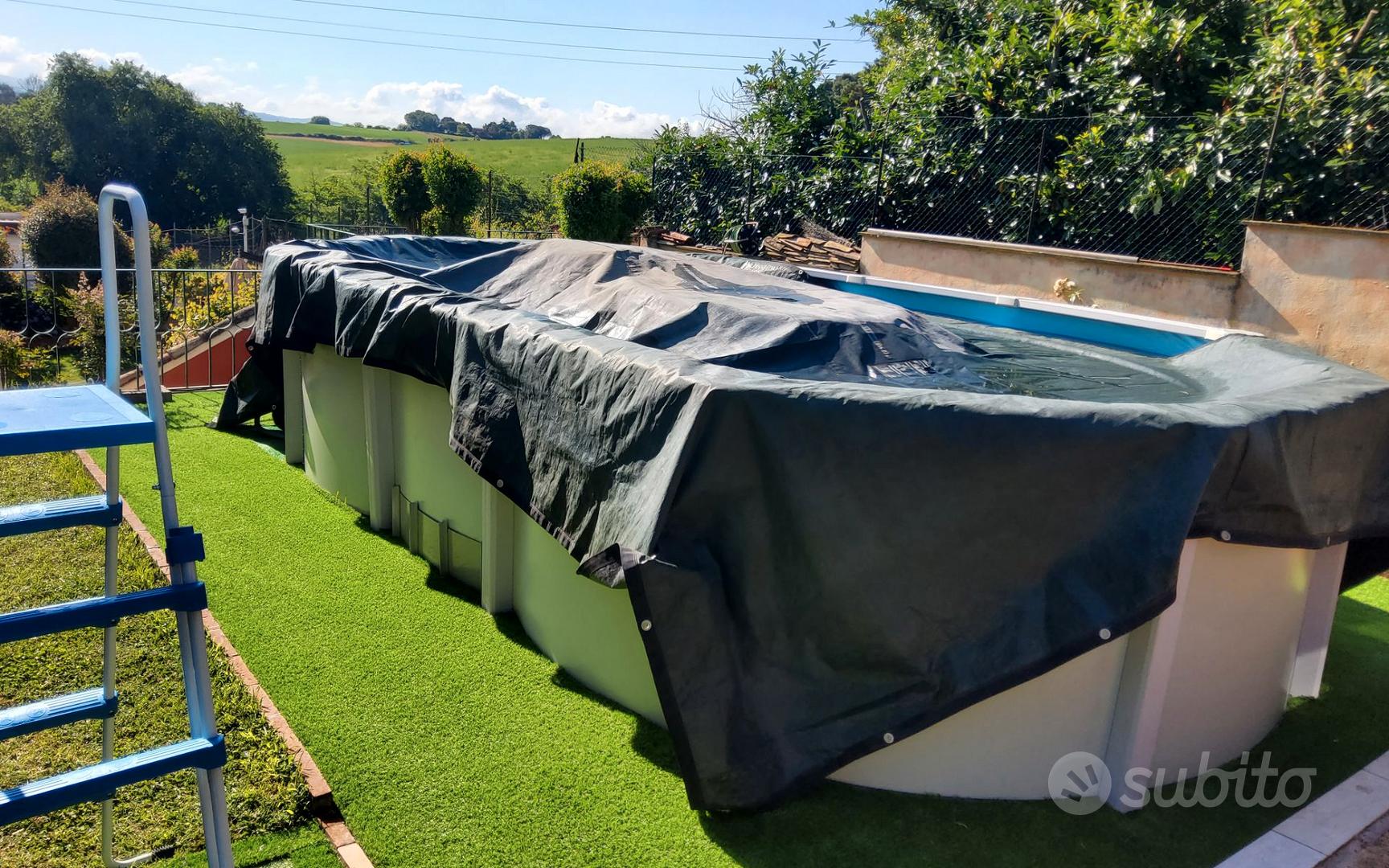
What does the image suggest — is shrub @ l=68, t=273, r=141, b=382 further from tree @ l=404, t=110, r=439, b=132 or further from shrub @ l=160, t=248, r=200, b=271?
tree @ l=404, t=110, r=439, b=132

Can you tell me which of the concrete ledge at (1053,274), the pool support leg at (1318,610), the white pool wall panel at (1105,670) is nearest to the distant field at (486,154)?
the concrete ledge at (1053,274)

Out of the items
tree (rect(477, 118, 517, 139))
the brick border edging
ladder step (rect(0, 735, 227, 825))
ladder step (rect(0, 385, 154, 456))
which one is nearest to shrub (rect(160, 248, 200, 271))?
the brick border edging

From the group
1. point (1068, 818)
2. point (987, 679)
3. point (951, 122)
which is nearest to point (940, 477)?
point (987, 679)

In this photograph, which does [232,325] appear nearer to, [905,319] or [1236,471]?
[905,319]

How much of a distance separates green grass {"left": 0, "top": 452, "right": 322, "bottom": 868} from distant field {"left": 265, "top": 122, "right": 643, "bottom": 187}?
3862cm

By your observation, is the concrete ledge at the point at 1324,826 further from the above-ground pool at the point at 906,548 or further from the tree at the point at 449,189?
the tree at the point at 449,189

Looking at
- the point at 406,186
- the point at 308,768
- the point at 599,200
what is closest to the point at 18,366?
the point at 308,768

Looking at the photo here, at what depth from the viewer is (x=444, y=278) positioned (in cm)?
584

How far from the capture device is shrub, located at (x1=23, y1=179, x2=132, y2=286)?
20344 millimetres

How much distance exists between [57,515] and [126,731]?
5.16ft

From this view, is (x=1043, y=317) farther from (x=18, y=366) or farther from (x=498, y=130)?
(x=498, y=130)

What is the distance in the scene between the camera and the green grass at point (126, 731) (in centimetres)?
272

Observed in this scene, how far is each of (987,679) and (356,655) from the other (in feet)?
8.61

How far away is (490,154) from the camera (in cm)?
5941
